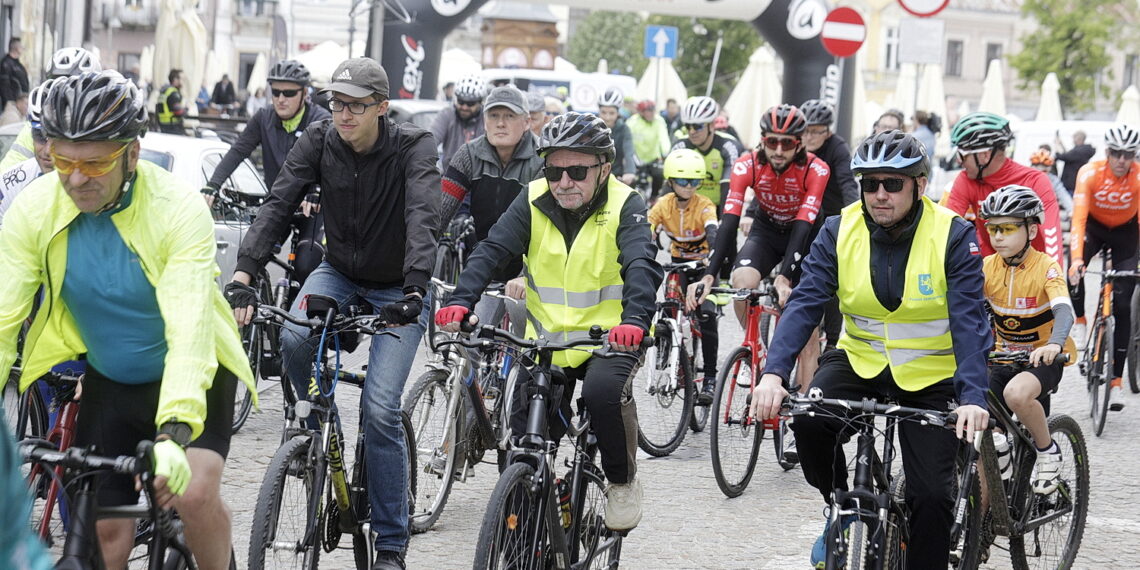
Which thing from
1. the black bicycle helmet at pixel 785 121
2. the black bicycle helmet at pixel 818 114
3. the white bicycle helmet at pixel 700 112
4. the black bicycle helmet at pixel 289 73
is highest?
the white bicycle helmet at pixel 700 112

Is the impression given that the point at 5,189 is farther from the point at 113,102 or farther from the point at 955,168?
the point at 955,168

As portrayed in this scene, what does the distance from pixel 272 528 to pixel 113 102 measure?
4.98 ft

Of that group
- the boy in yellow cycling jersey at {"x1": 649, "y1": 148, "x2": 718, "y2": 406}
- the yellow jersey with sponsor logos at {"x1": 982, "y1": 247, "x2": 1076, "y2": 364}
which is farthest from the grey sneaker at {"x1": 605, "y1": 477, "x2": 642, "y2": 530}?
the boy in yellow cycling jersey at {"x1": 649, "y1": 148, "x2": 718, "y2": 406}

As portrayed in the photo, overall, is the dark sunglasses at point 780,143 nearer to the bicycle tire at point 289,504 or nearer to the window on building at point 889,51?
the bicycle tire at point 289,504

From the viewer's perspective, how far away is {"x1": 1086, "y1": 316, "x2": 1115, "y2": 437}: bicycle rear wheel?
10.0m

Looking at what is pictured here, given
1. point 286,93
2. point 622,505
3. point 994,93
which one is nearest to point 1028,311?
point 622,505

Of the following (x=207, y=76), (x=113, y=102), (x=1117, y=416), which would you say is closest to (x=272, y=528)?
(x=113, y=102)

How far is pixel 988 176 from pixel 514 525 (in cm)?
397

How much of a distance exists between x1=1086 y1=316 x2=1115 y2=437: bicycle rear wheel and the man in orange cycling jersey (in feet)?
0.83

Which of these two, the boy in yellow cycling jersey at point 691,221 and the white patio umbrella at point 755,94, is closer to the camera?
the boy in yellow cycling jersey at point 691,221

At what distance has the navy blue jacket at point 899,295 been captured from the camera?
482cm

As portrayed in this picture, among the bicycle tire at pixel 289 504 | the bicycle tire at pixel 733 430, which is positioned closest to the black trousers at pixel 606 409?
the bicycle tire at pixel 289 504

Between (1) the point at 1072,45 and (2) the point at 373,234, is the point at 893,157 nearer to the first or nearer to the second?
(2) the point at 373,234

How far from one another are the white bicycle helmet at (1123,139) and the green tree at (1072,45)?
41.1 m
